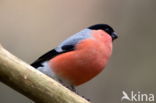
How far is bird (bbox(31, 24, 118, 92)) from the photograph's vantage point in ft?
6.18

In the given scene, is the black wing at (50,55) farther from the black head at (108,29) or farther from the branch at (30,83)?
the branch at (30,83)

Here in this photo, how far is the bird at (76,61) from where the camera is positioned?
6.18 feet

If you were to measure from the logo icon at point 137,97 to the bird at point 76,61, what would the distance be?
548mm

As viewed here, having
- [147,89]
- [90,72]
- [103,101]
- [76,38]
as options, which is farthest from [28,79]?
[147,89]

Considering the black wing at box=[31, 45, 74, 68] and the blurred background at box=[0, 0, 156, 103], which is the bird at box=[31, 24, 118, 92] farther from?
the blurred background at box=[0, 0, 156, 103]

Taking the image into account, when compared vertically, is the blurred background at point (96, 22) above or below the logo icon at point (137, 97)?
above

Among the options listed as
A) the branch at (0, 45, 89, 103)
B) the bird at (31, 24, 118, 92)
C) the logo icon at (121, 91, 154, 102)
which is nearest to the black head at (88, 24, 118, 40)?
the bird at (31, 24, 118, 92)

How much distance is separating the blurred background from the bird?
0.60 metres

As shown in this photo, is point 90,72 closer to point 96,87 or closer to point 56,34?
point 96,87

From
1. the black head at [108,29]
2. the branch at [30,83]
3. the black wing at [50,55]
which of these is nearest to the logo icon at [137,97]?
the black head at [108,29]

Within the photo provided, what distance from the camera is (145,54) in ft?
9.23

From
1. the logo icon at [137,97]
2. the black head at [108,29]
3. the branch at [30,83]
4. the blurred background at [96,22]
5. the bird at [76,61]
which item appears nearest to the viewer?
the branch at [30,83]

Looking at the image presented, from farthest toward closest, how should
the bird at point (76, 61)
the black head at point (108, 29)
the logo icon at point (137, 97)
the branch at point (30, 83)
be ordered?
the logo icon at point (137, 97) < the black head at point (108, 29) < the bird at point (76, 61) < the branch at point (30, 83)

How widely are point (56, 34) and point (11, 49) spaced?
A: 0.25 metres
